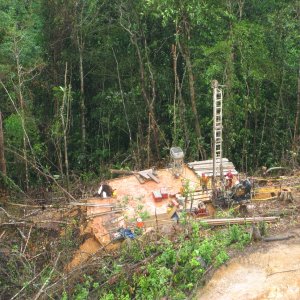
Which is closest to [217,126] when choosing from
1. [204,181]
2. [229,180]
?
[229,180]

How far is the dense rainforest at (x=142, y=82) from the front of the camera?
43.6ft

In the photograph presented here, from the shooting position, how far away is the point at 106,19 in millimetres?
14547

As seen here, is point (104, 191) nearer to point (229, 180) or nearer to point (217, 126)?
point (229, 180)

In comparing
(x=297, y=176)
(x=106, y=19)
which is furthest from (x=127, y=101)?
(x=297, y=176)

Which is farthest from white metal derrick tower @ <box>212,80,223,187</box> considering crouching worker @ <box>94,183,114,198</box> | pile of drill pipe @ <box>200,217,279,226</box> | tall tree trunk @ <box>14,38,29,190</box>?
tall tree trunk @ <box>14,38,29,190</box>

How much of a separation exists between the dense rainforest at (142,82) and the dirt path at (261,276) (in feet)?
16.2

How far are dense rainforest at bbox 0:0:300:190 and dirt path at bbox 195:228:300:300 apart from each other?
494 centimetres

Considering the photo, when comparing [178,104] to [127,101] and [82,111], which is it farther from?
[82,111]

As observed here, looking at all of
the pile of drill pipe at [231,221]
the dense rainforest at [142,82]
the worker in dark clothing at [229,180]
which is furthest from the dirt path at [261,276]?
the dense rainforest at [142,82]

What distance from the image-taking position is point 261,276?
A: 26.6ft

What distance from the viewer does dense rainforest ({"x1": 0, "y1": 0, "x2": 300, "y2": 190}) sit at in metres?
13.3

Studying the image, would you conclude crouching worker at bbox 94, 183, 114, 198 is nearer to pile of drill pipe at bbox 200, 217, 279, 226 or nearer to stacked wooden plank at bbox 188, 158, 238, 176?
stacked wooden plank at bbox 188, 158, 238, 176

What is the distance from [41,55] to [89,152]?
3389 mm

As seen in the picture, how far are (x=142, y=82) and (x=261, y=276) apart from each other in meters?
7.70
